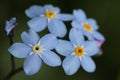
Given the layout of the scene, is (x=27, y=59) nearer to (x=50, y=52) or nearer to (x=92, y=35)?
(x=50, y=52)

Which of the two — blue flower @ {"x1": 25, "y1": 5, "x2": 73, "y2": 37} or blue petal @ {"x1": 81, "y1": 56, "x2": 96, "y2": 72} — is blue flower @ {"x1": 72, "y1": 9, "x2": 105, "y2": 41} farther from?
blue petal @ {"x1": 81, "y1": 56, "x2": 96, "y2": 72}

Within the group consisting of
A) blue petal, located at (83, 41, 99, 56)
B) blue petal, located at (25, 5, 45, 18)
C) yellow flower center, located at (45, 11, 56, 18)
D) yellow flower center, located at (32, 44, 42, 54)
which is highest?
blue petal, located at (25, 5, 45, 18)

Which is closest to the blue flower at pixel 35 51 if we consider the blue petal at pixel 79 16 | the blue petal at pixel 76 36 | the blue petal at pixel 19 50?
the blue petal at pixel 19 50

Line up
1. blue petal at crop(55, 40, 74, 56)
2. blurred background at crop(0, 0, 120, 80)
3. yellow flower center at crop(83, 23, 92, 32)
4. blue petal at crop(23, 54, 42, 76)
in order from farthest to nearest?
blurred background at crop(0, 0, 120, 80)
yellow flower center at crop(83, 23, 92, 32)
blue petal at crop(55, 40, 74, 56)
blue petal at crop(23, 54, 42, 76)

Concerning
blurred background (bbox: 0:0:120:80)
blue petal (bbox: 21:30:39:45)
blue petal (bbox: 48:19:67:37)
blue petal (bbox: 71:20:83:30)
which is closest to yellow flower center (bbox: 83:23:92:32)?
blue petal (bbox: 71:20:83:30)

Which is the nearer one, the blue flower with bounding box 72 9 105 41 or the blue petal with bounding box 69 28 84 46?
the blue petal with bounding box 69 28 84 46

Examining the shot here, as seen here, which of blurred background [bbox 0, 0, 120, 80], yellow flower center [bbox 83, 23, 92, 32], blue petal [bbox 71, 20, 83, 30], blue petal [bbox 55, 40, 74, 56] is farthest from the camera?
blurred background [bbox 0, 0, 120, 80]

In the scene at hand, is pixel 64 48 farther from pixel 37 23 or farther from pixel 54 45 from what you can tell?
pixel 37 23
